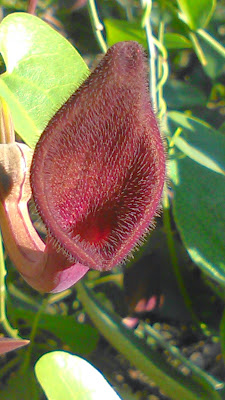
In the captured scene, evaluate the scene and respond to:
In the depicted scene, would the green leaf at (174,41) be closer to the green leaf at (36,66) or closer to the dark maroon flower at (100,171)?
the green leaf at (36,66)

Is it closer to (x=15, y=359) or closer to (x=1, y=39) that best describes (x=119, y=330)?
(x=15, y=359)

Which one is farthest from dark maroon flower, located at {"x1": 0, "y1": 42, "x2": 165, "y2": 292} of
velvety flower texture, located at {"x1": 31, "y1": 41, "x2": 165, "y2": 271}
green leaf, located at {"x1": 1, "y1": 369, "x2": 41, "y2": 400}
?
green leaf, located at {"x1": 1, "y1": 369, "x2": 41, "y2": 400}

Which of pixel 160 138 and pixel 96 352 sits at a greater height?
pixel 160 138

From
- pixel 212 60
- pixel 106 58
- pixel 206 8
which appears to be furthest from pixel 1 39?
pixel 212 60

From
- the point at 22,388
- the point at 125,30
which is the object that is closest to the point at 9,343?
the point at 22,388

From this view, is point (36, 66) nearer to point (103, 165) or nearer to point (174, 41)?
point (103, 165)

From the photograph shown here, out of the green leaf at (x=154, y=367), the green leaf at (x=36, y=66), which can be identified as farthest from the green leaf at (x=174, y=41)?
the green leaf at (x=154, y=367)
